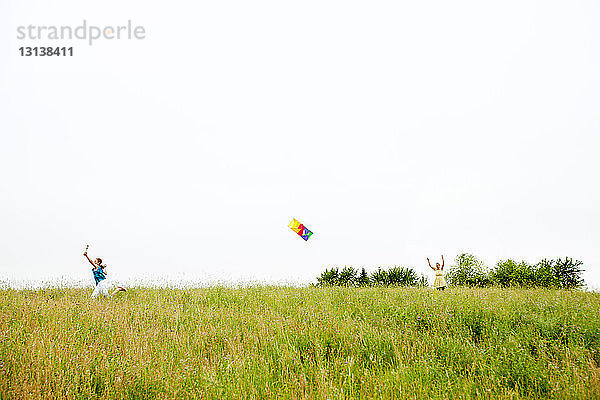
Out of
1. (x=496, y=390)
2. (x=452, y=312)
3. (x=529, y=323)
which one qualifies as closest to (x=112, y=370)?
(x=496, y=390)

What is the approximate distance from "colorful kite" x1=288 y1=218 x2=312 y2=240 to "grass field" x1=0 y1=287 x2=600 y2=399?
9.82 ft

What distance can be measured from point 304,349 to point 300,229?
645 cm

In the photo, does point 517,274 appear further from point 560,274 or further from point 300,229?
point 300,229

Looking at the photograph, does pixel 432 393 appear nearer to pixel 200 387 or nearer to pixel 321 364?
pixel 321 364

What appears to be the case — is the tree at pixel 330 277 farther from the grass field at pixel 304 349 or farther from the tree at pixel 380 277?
the grass field at pixel 304 349

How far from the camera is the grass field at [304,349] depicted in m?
5.82

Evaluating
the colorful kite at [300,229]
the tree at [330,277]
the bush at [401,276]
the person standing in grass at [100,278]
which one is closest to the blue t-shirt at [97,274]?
the person standing in grass at [100,278]

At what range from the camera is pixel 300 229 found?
13.8 metres

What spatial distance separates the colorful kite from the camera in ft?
44.9

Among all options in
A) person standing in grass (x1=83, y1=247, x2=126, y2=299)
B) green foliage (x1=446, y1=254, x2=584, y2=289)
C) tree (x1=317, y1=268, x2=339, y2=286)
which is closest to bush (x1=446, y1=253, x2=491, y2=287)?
green foliage (x1=446, y1=254, x2=584, y2=289)

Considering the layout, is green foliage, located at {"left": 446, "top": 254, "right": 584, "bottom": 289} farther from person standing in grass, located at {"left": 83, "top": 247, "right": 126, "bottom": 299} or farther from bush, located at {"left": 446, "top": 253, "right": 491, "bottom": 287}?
person standing in grass, located at {"left": 83, "top": 247, "right": 126, "bottom": 299}

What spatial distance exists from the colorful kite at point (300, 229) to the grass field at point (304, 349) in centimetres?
299

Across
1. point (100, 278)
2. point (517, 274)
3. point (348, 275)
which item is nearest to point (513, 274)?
point (517, 274)

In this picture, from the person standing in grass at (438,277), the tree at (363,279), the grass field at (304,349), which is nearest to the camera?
the grass field at (304,349)
